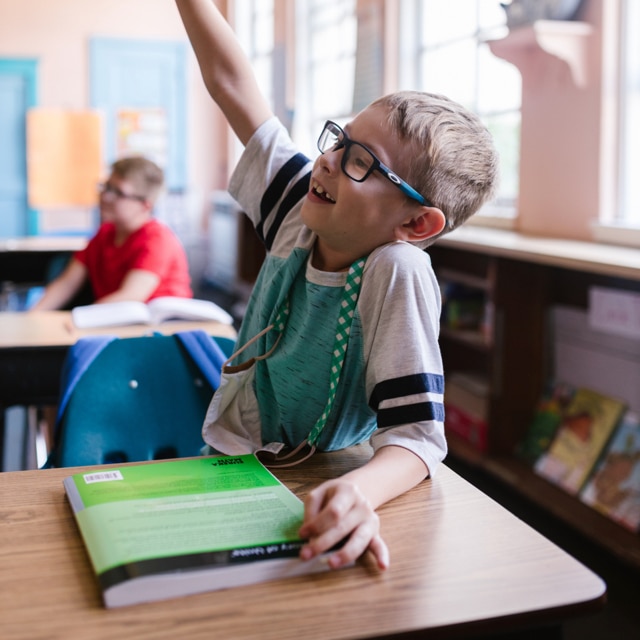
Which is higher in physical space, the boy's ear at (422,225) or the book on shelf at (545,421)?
the boy's ear at (422,225)

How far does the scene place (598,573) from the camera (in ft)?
8.61

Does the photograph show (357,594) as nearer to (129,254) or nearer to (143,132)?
(129,254)

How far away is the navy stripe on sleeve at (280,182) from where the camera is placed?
1.34 metres

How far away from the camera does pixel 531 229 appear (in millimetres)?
4031

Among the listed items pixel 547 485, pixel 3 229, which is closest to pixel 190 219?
pixel 3 229

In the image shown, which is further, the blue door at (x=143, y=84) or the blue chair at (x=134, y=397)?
the blue door at (x=143, y=84)

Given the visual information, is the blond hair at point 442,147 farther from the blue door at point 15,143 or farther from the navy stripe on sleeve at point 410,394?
the blue door at point 15,143

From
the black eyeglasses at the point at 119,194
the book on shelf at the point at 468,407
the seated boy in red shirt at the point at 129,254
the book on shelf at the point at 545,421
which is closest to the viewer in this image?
the seated boy in red shirt at the point at 129,254

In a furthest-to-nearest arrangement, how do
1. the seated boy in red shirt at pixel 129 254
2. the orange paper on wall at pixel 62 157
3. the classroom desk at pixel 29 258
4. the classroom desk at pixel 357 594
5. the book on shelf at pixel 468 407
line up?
1. the orange paper on wall at pixel 62 157
2. the classroom desk at pixel 29 258
3. the book on shelf at pixel 468 407
4. the seated boy in red shirt at pixel 129 254
5. the classroom desk at pixel 357 594

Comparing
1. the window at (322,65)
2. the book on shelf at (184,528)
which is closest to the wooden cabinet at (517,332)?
the book on shelf at (184,528)

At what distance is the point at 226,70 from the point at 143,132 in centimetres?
812

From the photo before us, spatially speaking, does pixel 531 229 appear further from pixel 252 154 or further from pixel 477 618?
pixel 477 618

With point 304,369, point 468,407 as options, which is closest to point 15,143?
point 468,407

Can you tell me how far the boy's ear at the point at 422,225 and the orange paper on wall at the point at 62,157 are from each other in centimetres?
797
